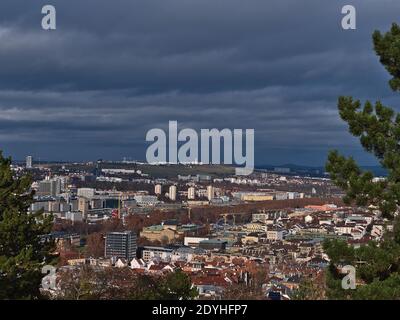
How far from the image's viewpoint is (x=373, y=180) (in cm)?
830

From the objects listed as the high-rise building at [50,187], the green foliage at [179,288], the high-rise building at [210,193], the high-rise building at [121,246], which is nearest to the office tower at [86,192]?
the high-rise building at [50,187]

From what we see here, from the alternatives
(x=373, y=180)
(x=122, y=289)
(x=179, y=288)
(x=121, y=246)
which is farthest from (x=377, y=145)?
(x=121, y=246)

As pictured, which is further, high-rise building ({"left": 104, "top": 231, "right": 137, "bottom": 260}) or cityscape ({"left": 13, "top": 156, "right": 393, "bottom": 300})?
cityscape ({"left": 13, "top": 156, "right": 393, "bottom": 300})

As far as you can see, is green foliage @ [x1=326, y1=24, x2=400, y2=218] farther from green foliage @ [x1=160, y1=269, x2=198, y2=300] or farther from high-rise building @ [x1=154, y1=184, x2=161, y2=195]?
high-rise building @ [x1=154, y1=184, x2=161, y2=195]

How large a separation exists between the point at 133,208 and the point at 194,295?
158ft

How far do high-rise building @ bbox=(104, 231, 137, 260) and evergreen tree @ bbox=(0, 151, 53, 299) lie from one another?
20657mm

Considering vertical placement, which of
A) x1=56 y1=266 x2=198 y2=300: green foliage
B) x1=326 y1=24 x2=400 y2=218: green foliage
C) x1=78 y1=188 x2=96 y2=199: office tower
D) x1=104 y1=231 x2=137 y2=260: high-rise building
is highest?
x1=326 y1=24 x2=400 y2=218: green foliage

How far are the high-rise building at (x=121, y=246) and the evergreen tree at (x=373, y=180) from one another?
26.6 meters

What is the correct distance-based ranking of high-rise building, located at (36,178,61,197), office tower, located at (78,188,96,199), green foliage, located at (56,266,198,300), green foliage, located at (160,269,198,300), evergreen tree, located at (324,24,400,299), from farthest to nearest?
office tower, located at (78,188,96,199), high-rise building, located at (36,178,61,197), green foliage, located at (160,269,198,300), green foliage, located at (56,266,198,300), evergreen tree, located at (324,24,400,299)

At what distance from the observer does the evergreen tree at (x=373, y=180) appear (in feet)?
26.2

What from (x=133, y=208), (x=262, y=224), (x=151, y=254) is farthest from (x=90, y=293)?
(x=133, y=208)

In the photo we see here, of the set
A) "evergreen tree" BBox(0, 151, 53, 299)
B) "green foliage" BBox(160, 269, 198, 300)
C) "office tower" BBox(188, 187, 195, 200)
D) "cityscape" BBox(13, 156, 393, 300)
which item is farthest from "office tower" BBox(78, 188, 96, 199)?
"green foliage" BBox(160, 269, 198, 300)

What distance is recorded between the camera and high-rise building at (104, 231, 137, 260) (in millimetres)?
35500
